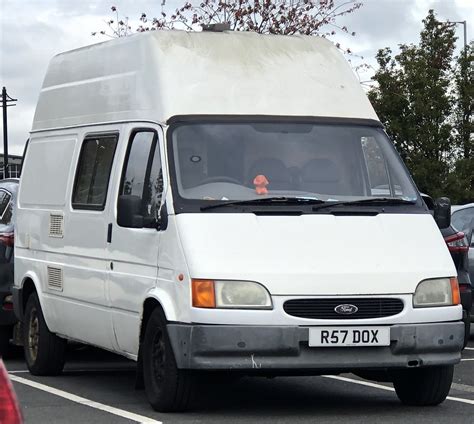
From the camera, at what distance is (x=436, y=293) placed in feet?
34.1

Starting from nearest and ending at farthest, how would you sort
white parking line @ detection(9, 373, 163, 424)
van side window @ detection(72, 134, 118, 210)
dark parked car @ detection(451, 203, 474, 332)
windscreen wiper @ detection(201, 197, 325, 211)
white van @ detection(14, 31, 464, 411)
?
1. white van @ detection(14, 31, 464, 411)
2. white parking line @ detection(9, 373, 163, 424)
3. windscreen wiper @ detection(201, 197, 325, 211)
4. van side window @ detection(72, 134, 118, 210)
5. dark parked car @ detection(451, 203, 474, 332)

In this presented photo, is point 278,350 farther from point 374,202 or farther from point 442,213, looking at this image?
point 442,213

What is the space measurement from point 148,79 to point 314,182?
144 centimetres

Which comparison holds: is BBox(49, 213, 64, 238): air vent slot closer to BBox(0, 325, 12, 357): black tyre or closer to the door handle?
the door handle

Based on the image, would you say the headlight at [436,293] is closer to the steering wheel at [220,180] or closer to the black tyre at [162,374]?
the steering wheel at [220,180]

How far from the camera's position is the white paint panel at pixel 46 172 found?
1299cm

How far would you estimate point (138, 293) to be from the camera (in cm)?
1088

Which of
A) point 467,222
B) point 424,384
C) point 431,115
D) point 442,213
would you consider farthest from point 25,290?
point 431,115

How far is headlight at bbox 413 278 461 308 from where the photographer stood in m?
10.3

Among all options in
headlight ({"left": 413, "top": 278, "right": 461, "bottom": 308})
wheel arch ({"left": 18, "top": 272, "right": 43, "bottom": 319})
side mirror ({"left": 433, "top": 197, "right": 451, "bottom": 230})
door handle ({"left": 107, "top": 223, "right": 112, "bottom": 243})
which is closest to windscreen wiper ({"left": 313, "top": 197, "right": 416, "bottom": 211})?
side mirror ({"left": 433, "top": 197, "right": 451, "bottom": 230})

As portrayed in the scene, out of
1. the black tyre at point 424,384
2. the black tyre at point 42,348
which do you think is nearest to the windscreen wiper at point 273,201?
the black tyre at point 424,384

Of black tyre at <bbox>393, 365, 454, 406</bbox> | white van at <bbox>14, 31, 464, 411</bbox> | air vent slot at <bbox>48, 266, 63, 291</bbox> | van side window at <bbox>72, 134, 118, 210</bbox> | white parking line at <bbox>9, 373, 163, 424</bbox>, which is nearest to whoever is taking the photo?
white van at <bbox>14, 31, 464, 411</bbox>

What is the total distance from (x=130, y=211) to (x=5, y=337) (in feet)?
14.5

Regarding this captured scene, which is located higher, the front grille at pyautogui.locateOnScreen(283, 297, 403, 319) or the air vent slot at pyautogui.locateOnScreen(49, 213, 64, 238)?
the air vent slot at pyautogui.locateOnScreen(49, 213, 64, 238)
